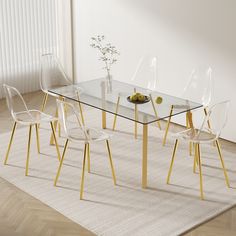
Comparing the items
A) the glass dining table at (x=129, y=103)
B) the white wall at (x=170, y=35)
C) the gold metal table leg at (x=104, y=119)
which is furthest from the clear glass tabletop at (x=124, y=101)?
the white wall at (x=170, y=35)

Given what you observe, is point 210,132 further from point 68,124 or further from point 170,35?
point 170,35

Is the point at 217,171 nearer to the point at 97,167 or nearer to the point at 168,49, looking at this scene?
the point at 97,167

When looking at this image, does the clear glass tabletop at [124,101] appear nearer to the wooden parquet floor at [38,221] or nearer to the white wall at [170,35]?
the white wall at [170,35]

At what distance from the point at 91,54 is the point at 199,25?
7.15 feet

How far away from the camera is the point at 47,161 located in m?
6.21

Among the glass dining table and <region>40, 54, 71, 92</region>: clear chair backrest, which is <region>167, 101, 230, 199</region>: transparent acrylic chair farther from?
<region>40, 54, 71, 92</region>: clear chair backrest

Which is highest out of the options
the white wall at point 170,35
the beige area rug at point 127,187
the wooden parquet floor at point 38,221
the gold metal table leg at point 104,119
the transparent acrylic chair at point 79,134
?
the white wall at point 170,35

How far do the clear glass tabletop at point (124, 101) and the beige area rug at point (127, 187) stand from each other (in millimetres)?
662

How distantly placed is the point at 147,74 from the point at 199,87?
2.60ft

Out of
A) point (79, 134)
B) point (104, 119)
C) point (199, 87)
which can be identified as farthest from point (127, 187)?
point (104, 119)

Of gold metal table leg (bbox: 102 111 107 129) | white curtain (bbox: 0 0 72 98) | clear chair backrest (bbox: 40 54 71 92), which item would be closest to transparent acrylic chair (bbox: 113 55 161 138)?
gold metal table leg (bbox: 102 111 107 129)

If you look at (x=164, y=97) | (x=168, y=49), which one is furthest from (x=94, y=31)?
(x=164, y=97)

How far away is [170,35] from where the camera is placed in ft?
23.7

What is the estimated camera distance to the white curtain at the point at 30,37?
326 inches
